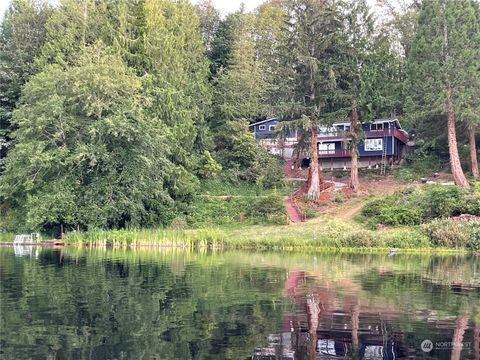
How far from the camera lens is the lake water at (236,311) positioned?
1273 cm

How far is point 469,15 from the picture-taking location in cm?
4928

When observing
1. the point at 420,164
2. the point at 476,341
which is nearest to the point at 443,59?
the point at 420,164

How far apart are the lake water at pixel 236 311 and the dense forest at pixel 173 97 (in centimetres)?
1783

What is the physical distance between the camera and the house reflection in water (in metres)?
12.4

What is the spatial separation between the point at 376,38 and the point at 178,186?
79.7 feet

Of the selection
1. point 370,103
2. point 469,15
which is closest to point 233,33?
point 370,103

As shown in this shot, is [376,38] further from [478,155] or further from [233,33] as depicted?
[233,33]

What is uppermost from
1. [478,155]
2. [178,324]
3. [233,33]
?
[233,33]

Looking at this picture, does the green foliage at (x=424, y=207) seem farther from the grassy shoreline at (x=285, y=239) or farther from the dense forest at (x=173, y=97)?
the dense forest at (x=173, y=97)

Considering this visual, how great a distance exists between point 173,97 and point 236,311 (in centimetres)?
4175

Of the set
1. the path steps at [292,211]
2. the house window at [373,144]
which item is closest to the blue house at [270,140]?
the house window at [373,144]

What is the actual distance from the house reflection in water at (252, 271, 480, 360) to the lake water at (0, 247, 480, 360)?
1.1 inches

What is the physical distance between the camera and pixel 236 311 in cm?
1711

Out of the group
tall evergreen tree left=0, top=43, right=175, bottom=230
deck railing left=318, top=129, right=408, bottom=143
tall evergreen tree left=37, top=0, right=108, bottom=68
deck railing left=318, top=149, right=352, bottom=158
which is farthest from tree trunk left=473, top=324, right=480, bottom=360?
deck railing left=318, top=149, right=352, bottom=158
